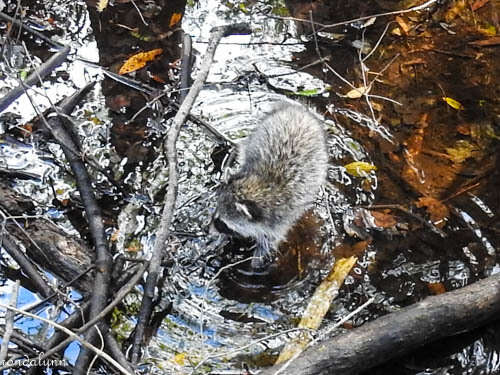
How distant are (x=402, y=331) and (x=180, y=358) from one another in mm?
1385

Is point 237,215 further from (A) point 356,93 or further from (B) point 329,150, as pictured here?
(A) point 356,93

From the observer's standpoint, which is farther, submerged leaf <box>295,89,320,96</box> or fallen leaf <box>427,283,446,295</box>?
submerged leaf <box>295,89,320,96</box>

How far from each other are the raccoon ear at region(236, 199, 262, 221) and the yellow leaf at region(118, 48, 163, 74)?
7.33ft

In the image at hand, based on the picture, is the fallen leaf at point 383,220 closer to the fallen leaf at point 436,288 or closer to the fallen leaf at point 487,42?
the fallen leaf at point 436,288

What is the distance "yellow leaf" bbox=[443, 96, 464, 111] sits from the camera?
650cm

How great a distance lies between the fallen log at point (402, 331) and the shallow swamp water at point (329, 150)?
0.23 m

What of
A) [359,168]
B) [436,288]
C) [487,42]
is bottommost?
[436,288]

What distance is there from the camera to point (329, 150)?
609 cm

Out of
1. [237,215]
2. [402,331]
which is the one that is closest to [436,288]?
[402,331]

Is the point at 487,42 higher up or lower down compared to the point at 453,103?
higher up

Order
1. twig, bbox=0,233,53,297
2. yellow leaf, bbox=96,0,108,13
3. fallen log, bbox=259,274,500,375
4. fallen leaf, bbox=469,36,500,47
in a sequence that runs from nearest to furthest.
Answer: fallen log, bbox=259,274,500,375 → twig, bbox=0,233,53,297 → fallen leaf, bbox=469,36,500,47 → yellow leaf, bbox=96,0,108,13

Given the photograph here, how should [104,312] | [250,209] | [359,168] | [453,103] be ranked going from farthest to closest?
[453,103]
[359,168]
[250,209]
[104,312]

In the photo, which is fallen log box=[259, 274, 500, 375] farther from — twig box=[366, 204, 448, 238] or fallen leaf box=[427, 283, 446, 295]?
twig box=[366, 204, 448, 238]

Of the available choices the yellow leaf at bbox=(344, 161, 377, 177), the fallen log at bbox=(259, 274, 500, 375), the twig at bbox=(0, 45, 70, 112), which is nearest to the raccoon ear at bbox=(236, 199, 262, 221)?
the yellow leaf at bbox=(344, 161, 377, 177)
